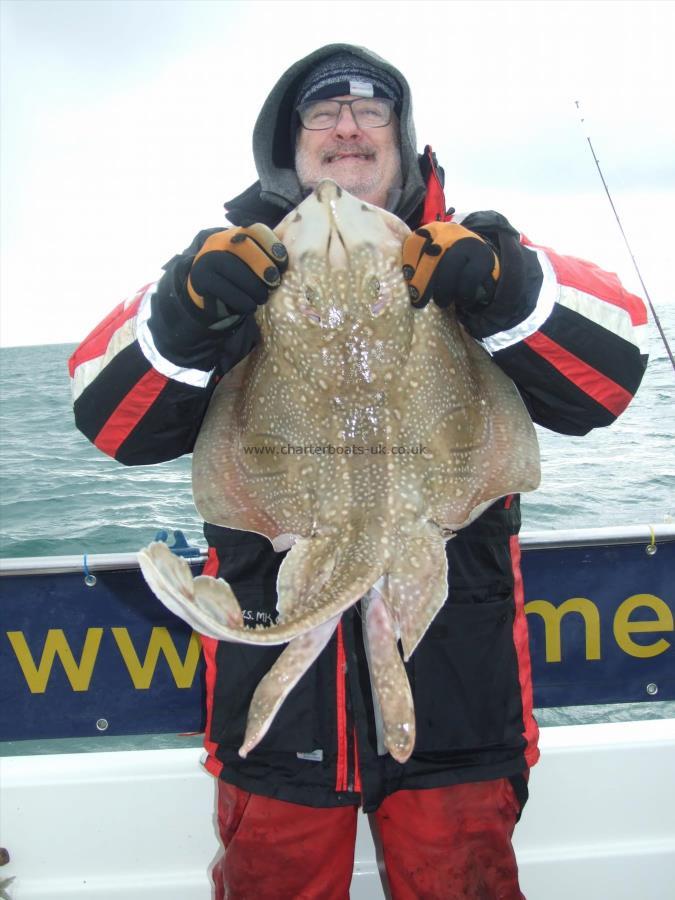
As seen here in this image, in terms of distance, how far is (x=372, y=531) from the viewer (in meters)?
1.94

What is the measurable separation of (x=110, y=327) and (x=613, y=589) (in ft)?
7.89

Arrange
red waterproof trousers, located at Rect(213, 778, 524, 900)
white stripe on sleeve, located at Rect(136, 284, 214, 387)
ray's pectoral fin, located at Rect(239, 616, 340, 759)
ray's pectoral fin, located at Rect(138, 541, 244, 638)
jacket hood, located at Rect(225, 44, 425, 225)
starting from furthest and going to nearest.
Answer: jacket hood, located at Rect(225, 44, 425, 225)
red waterproof trousers, located at Rect(213, 778, 524, 900)
white stripe on sleeve, located at Rect(136, 284, 214, 387)
ray's pectoral fin, located at Rect(239, 616, 340, 759)
ray's pectoral fin, located at Rect(138, 541, 244, 638)

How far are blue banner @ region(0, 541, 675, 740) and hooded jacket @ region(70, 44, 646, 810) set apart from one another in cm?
88

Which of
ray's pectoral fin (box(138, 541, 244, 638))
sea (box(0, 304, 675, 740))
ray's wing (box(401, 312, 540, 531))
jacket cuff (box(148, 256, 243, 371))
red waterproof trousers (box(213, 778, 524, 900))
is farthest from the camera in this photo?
sea (box(0, 304, 675, 740))

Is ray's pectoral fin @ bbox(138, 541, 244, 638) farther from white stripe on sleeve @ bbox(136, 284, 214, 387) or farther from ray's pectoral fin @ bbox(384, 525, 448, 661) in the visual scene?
white stripe on sleeve @ bbox(136, 284, 214, 387)

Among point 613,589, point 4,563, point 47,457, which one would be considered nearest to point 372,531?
point 613,589

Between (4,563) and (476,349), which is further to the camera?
(4,563)

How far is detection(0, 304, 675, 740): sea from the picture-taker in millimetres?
8305

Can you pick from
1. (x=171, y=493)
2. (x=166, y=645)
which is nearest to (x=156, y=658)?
(x=166, y=645)

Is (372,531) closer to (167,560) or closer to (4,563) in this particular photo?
(167,560)

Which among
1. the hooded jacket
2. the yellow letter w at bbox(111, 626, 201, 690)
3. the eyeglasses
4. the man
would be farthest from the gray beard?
the yellow letter w at bbox(111, 626, 201, 690)

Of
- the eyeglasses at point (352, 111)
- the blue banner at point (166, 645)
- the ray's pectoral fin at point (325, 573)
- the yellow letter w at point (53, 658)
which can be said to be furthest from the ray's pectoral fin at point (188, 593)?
the eyeglasses at point (352, 111)

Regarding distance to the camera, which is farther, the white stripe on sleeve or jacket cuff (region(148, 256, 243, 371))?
the white stripe on sleeve

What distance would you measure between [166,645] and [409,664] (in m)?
1.40
